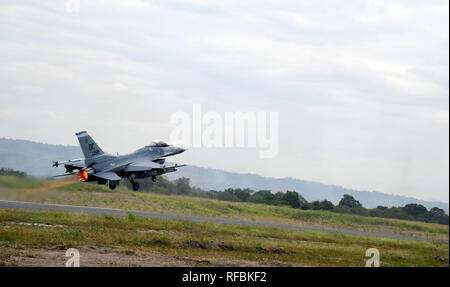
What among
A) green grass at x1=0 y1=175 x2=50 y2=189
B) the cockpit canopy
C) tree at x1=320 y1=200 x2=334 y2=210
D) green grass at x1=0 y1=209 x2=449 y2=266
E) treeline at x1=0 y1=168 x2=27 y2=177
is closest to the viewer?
green grass at x1=0 y1=209 x2=449 y2=266

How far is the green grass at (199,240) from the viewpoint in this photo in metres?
47.3

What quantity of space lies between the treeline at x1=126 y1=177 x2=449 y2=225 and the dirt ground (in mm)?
48808

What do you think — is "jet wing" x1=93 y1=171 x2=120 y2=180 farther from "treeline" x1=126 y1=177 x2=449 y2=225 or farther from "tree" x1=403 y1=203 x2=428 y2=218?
"tree" x1=403 y1=203 x2=428 y2=218

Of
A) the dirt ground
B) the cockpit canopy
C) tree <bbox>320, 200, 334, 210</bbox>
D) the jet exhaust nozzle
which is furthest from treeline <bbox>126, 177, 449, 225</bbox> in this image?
the dirt ground

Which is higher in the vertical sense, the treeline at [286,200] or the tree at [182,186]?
the tree at [182,186]

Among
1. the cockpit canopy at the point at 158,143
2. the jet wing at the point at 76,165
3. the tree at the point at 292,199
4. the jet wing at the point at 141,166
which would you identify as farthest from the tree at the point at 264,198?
the jet wing at the point at 76,165

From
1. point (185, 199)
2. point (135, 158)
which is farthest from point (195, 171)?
point (135, 158)

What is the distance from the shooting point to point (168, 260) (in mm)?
43844

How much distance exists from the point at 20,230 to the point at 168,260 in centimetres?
1213

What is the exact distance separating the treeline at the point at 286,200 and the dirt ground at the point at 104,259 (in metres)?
48.8

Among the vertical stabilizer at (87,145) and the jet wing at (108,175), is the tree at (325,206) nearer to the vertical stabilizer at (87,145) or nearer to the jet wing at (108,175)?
the jet wing at (108,175)

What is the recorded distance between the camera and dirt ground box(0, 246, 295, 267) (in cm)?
3775

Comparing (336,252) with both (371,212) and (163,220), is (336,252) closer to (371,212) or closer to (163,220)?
(163,220)
